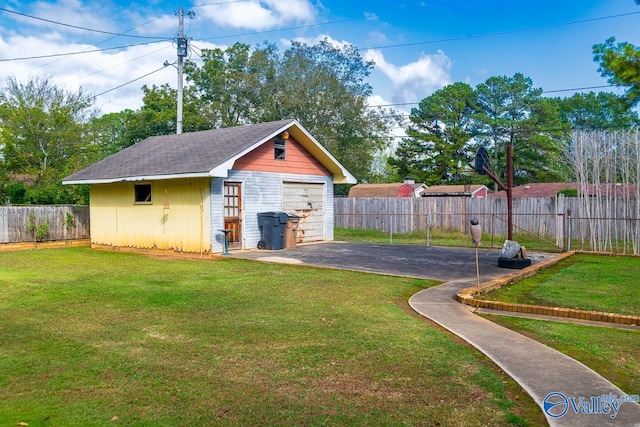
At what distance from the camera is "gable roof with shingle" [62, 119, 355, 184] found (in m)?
14.2

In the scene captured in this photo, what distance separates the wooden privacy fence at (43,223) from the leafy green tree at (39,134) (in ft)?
33.9

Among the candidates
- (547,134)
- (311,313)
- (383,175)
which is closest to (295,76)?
(547,134)

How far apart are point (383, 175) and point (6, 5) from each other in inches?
1953

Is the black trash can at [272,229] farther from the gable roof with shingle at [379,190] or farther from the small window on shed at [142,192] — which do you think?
the gable roof with shingle at [379,190]

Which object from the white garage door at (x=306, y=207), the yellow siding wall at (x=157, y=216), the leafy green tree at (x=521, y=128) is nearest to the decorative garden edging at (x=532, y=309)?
the yellow siding wall at (x=157, y=216)

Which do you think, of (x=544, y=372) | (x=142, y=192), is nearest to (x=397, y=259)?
(x=142, y=192)

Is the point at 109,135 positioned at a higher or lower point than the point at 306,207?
higher

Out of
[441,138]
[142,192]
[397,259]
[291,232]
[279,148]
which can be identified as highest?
[441,138]

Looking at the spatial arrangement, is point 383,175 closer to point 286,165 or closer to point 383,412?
point 286,165

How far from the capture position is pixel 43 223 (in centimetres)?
1733

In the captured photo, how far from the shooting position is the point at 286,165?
17.0m

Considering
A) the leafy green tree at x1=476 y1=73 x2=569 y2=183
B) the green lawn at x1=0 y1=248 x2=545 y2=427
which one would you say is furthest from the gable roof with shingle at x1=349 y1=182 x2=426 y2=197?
the green lawn at x1=0 y1=248 x2=545 y2=427

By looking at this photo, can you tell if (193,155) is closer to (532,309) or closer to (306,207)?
(306,207)

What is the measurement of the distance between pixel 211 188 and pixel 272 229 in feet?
8.17
